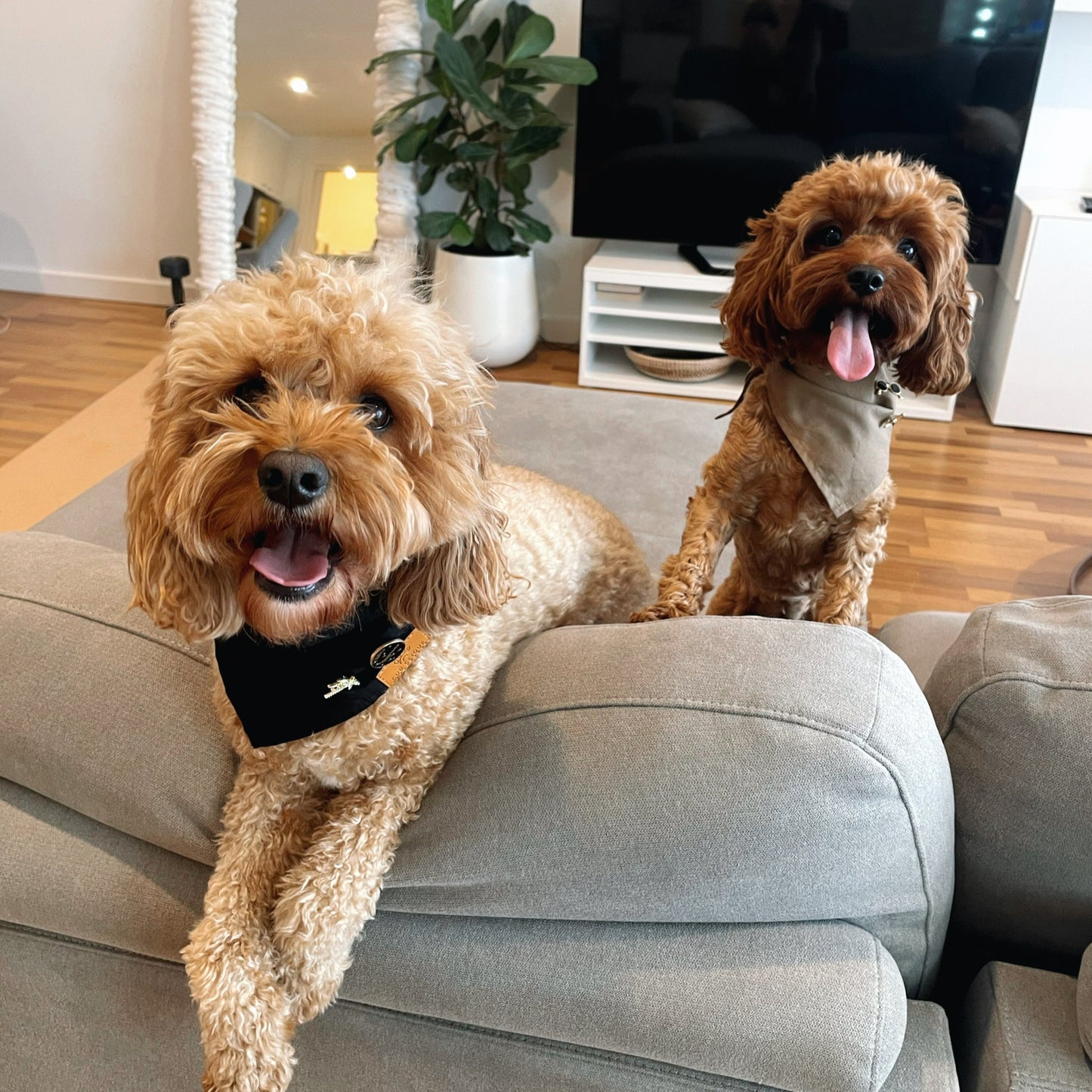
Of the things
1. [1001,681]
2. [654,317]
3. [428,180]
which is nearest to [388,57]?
[428,180]

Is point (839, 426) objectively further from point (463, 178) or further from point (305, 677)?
point (463, 178)

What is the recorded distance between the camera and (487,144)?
368 centimetres

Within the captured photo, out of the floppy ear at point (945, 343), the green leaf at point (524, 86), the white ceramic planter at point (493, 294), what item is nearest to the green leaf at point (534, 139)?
the green leaf at point (524, 86)

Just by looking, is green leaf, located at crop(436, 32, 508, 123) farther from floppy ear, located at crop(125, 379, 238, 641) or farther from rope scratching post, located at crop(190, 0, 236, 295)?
floppy ear, located at crop(125, 379, 238, 641)

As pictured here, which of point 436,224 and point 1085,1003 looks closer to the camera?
point 1085,1003

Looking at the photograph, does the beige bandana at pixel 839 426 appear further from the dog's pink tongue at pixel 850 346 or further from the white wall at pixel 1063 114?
the white wall at pixel 1063 114

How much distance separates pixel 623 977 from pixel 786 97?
3442 mm

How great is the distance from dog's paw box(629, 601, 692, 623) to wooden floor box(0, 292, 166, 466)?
2682 millimetres

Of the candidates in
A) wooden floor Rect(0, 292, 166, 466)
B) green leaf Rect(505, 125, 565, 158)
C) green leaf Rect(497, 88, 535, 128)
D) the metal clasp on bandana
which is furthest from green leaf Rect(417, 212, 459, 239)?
the metal clasp on bandana

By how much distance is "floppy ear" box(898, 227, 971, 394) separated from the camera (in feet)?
4.45

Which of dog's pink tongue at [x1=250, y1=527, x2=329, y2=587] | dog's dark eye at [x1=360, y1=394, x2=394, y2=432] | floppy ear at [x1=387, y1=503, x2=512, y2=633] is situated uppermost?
dog's dark eye at [x1=360, y1=394, x2=394, y2=432]

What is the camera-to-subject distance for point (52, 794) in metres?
1.04

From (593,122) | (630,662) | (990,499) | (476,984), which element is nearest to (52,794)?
(476,984)

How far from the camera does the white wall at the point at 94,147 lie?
4254 millimetres
